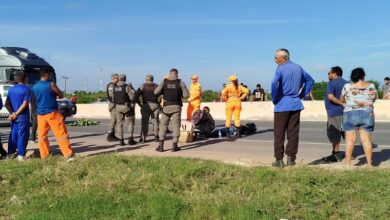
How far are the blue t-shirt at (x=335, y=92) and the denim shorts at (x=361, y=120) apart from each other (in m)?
1.17

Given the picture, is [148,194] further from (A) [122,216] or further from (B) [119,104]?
(B) [119,104]

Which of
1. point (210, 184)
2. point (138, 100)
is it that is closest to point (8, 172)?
point (210, 184)

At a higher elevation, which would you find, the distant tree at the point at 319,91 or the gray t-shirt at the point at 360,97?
the distant tree at the point at 319,91

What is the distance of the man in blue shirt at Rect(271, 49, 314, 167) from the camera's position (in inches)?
324

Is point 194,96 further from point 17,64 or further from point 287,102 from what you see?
point 17,64

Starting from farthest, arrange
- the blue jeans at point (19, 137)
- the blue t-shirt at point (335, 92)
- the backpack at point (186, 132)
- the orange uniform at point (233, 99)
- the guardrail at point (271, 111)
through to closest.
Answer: the guardrail at point (271, 111), the orange uniform at point (233, 99), the backpack at point (186, 132), the blue jeans at point (19, 137), the blue t-shirt at point (335, 92)

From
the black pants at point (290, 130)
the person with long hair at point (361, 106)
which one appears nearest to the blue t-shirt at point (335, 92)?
the person with long hair at point (361, 106)

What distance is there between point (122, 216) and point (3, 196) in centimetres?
192

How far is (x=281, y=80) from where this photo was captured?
8273 millimetres

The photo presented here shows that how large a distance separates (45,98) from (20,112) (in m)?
0.73

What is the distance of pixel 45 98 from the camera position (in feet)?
30.4

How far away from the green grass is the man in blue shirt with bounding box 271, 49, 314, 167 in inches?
41.2

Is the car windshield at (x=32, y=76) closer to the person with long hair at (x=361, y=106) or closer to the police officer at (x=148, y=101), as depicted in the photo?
the police officer at (x=148, y=101)

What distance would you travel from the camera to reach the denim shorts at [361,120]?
321 inches
